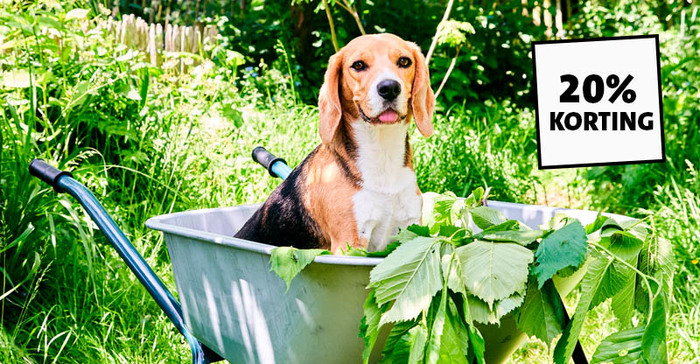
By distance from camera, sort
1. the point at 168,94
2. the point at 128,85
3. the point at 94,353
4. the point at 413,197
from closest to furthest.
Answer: the point at 413,197 → the point at 94,353 → the point at 128,85 → the point at 168,94

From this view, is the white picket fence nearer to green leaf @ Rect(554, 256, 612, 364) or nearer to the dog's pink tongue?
the dog's pink tongue

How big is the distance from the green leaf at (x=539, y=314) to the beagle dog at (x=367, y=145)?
0.47m

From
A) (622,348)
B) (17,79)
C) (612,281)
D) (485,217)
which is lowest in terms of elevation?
(622,348)

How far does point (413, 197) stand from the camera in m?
1.80

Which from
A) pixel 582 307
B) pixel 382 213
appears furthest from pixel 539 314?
pixel 382 213

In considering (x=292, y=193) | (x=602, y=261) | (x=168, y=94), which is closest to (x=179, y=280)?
(x=292, y=193)

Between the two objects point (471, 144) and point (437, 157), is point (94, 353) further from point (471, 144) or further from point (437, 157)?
point (471, 144)

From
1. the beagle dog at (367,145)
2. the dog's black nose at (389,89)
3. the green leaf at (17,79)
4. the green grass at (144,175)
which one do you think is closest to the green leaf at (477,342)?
the beagle dog at (367,145)

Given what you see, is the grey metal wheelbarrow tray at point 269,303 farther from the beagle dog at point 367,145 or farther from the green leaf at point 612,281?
the beagle dog at point 367,145

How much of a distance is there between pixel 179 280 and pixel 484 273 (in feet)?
3.12

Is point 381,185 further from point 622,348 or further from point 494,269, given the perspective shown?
point 622,348

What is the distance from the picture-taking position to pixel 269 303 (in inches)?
60.6

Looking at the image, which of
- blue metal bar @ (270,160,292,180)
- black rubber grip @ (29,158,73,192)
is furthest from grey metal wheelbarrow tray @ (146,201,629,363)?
blue metal bar @ (270,160,292,180)

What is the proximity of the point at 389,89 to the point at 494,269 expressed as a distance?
52 cm
